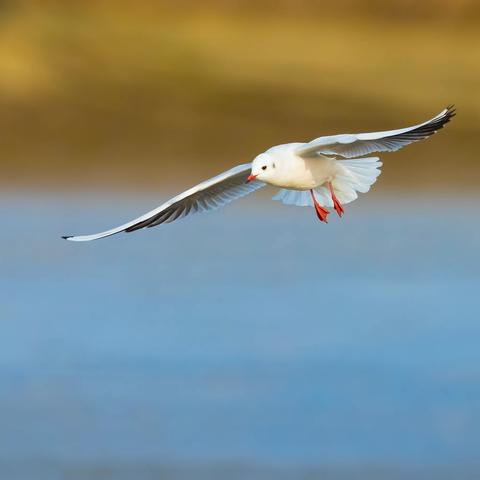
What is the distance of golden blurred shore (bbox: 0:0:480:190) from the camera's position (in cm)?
1312

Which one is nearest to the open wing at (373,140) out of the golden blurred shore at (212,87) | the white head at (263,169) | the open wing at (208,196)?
the white head at (263,169)

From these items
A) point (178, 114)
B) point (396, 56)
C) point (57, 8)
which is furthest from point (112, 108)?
point (396, 56)

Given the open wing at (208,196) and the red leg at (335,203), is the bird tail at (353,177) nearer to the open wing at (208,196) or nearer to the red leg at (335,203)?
the red leg at (335,203)

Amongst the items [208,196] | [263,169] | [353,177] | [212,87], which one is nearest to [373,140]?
[353,177]

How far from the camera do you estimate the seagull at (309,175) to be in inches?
245

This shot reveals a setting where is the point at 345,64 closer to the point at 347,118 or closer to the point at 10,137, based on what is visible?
the point at 347,118

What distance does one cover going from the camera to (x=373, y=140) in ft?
20.6

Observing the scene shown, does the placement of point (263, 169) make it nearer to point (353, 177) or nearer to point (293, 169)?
point (293, 169)

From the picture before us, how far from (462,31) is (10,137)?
3868mm

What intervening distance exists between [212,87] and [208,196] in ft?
23.9

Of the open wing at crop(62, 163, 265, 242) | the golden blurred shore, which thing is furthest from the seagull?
the golden blurred shore

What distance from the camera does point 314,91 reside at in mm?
13875

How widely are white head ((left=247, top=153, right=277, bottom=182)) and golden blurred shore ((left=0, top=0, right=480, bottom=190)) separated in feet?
20.2

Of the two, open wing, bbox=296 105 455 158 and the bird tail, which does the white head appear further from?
the bird tail
